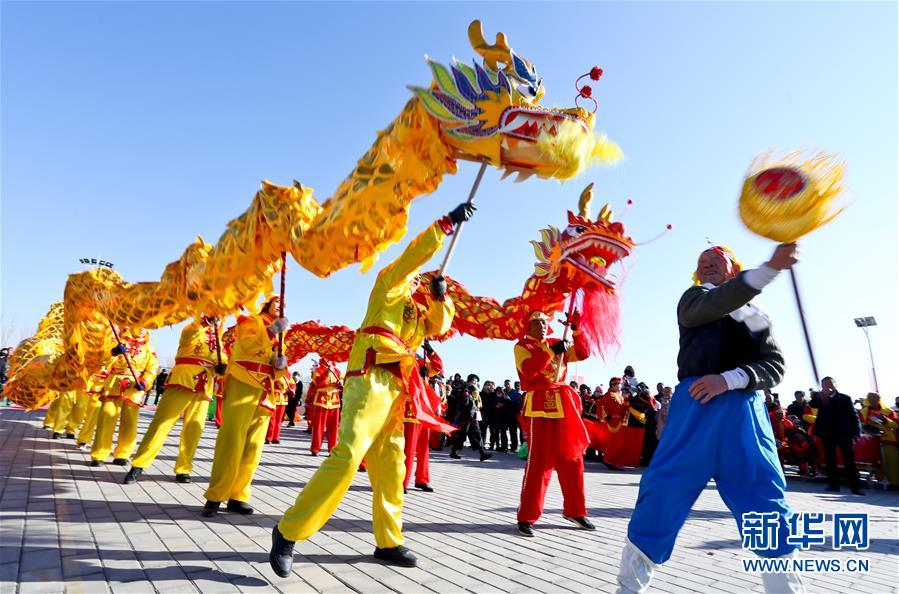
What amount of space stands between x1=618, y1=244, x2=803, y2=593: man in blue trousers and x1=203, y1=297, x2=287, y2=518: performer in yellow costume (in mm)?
3169

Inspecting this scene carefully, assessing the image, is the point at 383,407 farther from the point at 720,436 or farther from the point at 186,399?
the point at 186,399

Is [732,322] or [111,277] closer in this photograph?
[732,322]

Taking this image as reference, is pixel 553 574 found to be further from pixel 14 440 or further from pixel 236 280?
pixel 14 440

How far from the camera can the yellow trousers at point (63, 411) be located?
10.7 metres

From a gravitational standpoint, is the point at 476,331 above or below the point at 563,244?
below

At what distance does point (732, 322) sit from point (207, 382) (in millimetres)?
5744

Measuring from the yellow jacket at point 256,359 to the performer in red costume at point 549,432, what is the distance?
2353 mm

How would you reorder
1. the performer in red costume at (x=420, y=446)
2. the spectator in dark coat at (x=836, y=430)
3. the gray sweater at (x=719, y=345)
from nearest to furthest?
the gray sweater at (x=719, y=345) < the performer in red costume at (x=420, y=446) < the spectator in dark coat at (x=836, y=430)

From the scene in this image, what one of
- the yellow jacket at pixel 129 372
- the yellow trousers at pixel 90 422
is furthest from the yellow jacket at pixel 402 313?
the yellow trousers at pixel 90 422

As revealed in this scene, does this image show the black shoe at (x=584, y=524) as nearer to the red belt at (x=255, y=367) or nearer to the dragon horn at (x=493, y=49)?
the red belt at (x=255, y=367)

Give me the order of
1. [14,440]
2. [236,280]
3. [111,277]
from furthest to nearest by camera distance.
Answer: [14,440]
[111,277]
[236,280]

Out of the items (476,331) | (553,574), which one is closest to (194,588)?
(553,574)

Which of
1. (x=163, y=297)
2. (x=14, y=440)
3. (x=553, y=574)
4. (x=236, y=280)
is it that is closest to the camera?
(x=553, y=574)

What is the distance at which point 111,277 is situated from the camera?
5.84 meters
